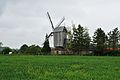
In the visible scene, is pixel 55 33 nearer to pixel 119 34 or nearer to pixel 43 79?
pixel 119 34

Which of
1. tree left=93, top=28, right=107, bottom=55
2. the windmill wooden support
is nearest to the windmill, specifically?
the windmill wooden support

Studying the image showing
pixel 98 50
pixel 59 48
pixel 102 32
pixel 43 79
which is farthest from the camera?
pixel 59 48

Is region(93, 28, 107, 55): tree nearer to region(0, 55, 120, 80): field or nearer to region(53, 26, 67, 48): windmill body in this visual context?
region(53, 26, 67, 48): windmill body

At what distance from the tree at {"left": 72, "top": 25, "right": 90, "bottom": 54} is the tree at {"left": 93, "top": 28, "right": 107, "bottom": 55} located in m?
3.05

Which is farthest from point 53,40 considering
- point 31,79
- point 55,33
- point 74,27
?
point 31,79

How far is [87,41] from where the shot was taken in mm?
114500

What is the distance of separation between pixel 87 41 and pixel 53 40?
772 inches

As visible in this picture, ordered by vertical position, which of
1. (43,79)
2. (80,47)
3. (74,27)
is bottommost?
(43,79)

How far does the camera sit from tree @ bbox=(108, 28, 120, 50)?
12551cm

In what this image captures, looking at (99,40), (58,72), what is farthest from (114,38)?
(58,72)

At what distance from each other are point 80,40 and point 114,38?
20438 millimetres

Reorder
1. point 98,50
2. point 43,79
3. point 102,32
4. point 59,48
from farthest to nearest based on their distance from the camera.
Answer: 1. point 59,48
2. point 102,32
3. point 98,50
4. point 43,79

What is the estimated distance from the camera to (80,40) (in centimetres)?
11344

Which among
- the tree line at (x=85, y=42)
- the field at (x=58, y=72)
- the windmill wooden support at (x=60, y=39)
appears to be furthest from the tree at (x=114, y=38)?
the field at (x=58, y=72)
